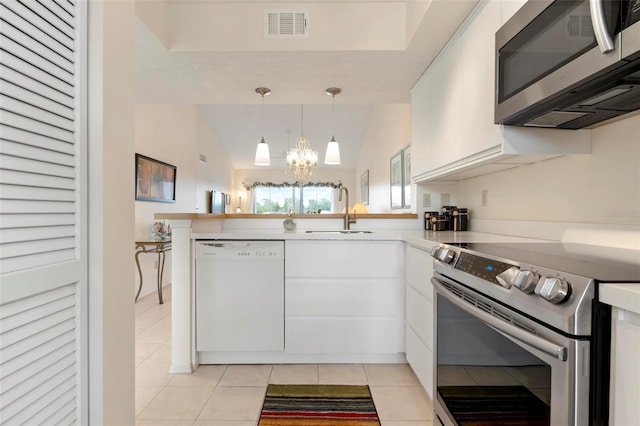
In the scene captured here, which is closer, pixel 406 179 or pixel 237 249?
pixel 237 249

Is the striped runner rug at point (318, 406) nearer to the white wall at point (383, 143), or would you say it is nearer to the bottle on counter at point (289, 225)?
the bottle on counter at point (289, 225)

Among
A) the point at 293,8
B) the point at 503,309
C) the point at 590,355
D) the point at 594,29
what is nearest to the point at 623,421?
the point at 590,355

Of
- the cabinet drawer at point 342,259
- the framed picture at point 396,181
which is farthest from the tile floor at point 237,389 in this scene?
the framed picture at point 396,181

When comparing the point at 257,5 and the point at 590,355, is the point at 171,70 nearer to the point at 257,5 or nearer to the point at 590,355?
the point at 257,5

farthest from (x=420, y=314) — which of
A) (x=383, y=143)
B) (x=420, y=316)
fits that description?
(x=383, y=143)

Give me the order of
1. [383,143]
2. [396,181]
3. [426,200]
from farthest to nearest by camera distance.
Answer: [383,143]
[396,181]
[426,200]

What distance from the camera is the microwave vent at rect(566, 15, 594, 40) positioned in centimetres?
90

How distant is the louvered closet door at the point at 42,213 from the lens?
73cm

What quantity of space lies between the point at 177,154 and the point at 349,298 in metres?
4.36

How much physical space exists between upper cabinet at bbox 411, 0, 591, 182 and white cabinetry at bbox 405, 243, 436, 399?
1.93 feet

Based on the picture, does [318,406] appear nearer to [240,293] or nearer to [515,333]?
[240,293]

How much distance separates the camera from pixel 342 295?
221 centimetres

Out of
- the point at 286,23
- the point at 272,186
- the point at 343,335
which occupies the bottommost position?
the point at 343,335

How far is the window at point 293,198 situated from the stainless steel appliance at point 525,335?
28.9 feet
